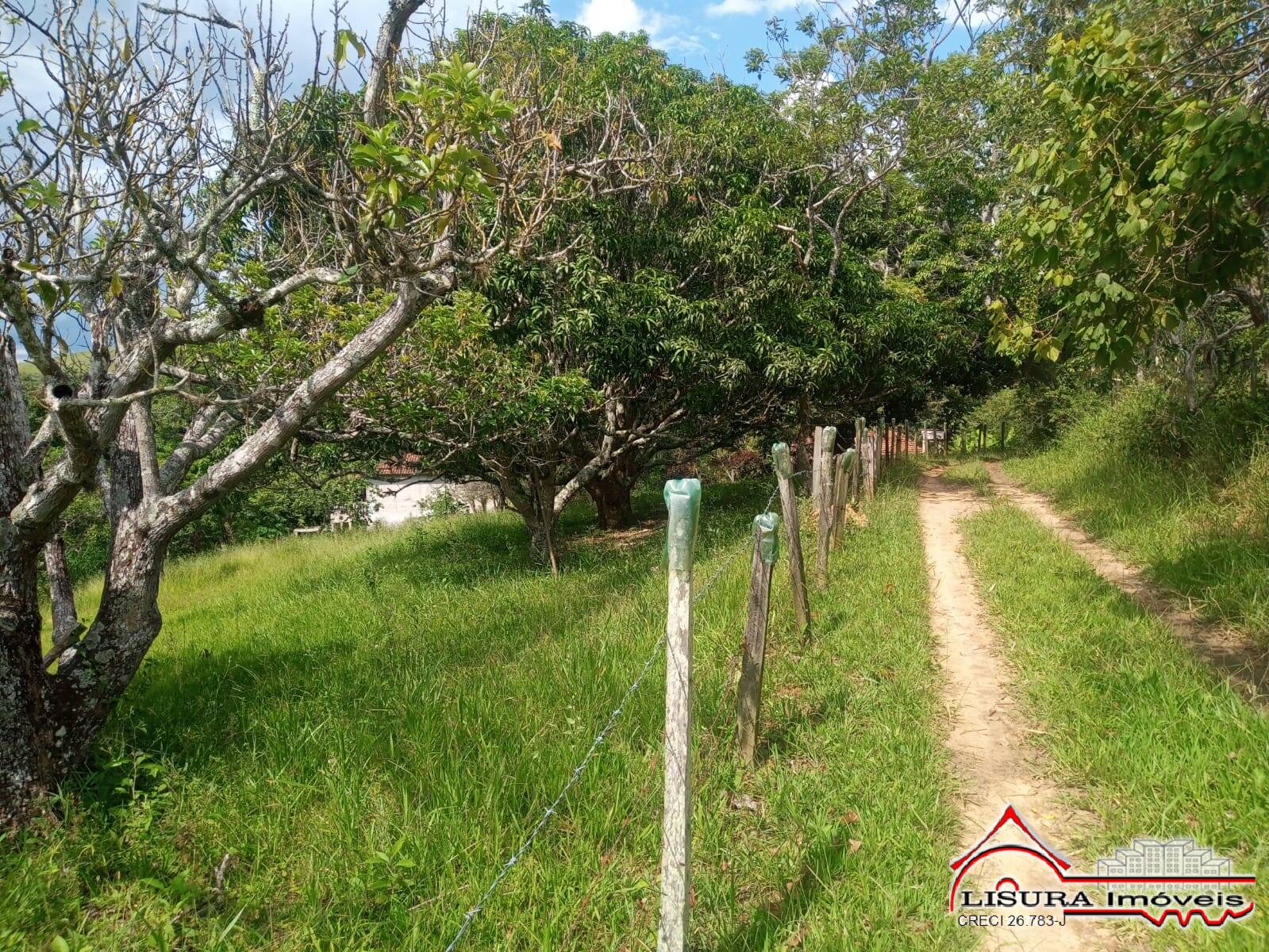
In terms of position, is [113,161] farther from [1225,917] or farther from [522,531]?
[522,531]

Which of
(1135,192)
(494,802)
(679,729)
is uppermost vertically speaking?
(1135,192)

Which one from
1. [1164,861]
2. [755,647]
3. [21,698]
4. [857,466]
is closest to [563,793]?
[755,647]

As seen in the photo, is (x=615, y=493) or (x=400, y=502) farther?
(x=400, y=502)

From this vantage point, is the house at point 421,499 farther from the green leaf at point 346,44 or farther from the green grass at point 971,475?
the green leaf at point 346,44

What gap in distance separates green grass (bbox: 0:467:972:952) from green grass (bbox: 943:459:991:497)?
27.6 ft

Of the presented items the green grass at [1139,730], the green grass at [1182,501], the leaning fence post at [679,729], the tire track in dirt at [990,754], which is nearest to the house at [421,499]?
the green grass at [1182,501]

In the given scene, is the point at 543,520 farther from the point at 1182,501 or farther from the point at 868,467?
the point at 1182,501

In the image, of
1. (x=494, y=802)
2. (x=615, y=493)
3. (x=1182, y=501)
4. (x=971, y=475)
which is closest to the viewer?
(x=494, y=802)

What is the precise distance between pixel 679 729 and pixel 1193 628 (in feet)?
15.3

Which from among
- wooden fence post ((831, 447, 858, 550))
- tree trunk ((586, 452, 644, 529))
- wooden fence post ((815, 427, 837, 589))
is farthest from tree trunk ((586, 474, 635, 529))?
wooden fence post ((815, 427, 837, 589))

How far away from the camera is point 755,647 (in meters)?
3.66

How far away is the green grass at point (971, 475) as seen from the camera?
13.4 m

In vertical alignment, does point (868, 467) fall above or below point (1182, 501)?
above

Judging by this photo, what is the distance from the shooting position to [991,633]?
547cm
